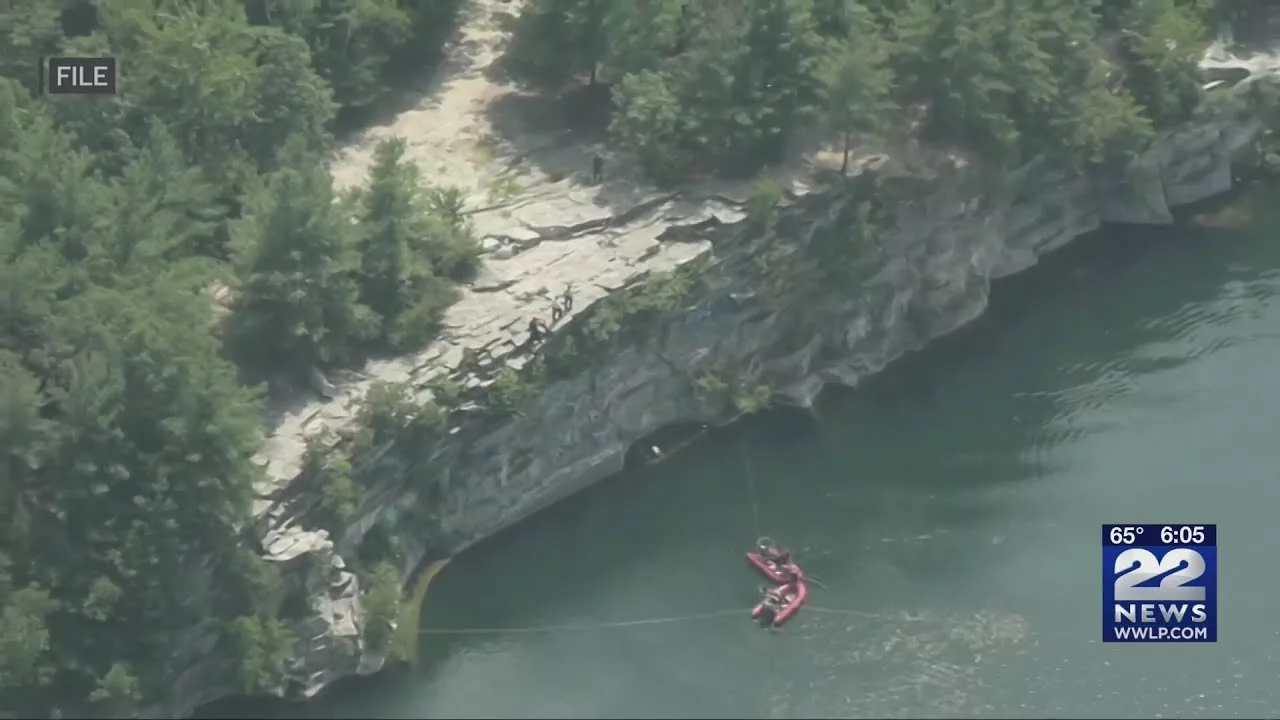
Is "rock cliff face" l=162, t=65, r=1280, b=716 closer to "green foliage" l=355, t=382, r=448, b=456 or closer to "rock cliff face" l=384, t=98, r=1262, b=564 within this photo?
"rock cliff face" l=384, t=98, r=1262, b=564

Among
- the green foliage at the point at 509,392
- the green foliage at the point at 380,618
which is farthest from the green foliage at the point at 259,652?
the green foliage at the point at 509,392

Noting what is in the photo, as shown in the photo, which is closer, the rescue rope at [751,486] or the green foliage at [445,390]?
the green foliage at [445,390]

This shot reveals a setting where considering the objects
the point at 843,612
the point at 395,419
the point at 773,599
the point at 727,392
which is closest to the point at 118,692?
the point at 395,419

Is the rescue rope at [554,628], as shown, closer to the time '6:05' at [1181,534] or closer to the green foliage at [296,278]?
the green foliage at [296,278]

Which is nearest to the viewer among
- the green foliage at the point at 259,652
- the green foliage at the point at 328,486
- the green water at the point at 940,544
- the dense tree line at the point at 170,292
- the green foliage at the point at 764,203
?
the dense tree line at the point at 170,292

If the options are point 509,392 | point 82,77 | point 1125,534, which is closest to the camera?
point 1125,534

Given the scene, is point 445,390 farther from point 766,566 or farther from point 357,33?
point 357,33

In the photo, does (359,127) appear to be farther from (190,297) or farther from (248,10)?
(190,297)

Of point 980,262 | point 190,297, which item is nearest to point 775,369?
point 980,262
